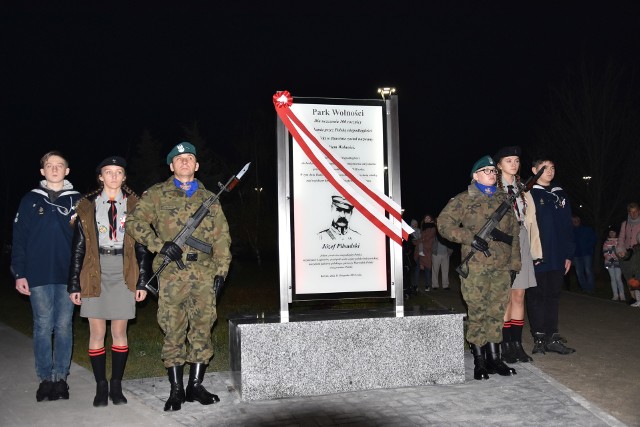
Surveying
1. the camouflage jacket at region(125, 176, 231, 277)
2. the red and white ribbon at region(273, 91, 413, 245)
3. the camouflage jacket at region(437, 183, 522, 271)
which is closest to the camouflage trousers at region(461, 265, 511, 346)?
the camouflage jacket at region(437, 183, 522, 271)

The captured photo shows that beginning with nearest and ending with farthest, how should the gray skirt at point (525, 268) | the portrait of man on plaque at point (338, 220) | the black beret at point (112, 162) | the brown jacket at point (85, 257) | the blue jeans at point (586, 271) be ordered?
the brown jacket at point (85, 257), the black beret at point (112, 162), the portrait of man on plaque at point (338, 220), the gray skirt at point (525, 268), the blue jeans at point (586, 271)

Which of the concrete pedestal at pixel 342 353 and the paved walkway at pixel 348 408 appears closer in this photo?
the paved walkway at pixel 348 408

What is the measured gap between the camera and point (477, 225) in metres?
6.63

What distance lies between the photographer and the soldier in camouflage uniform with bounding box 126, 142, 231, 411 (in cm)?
559

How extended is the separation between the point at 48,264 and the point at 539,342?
558 cm

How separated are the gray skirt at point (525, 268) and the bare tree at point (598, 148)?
49.4ft

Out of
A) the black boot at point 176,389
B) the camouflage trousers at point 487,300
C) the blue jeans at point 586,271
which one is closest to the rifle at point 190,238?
the black boot at point 176,389

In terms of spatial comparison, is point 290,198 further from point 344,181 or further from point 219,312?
point 219,312

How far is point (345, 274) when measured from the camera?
252 inches

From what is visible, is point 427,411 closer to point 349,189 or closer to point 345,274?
point 345,274

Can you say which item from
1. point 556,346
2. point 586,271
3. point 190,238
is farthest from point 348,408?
point 586,271

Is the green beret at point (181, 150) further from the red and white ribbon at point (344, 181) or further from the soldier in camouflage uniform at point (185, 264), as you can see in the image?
the red and white ribbon at point (344, 181)

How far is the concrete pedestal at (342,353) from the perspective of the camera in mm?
5750

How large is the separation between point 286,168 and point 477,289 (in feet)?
7.57
